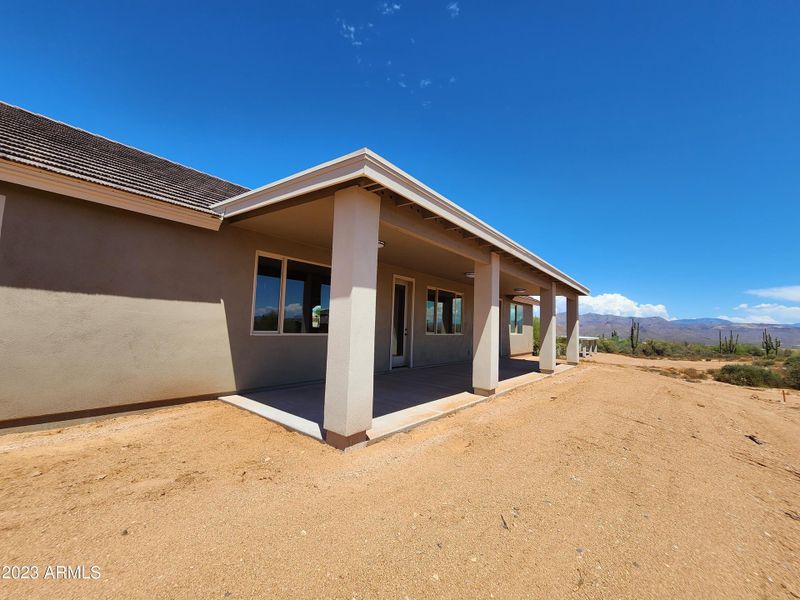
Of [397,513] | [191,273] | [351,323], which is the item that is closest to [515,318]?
[351,323]

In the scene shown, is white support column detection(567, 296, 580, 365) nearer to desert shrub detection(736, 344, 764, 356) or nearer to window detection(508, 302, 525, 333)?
window detection(508, 302, 525, 333)

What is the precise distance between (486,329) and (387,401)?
2387mm

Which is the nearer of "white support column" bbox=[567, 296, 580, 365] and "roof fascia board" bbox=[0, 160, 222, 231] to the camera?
"roof fascia board" bbox=[0, 160, 222, 231]

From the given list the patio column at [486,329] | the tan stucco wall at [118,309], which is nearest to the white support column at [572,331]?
the patio column at [486,329]

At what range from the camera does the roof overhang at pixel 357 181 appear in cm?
352

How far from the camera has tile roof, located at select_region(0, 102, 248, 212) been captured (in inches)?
159

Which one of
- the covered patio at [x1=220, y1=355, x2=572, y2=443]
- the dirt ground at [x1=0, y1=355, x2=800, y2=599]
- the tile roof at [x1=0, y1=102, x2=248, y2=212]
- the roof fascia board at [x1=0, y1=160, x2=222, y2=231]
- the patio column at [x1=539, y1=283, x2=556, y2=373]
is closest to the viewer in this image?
the dirt ground at [x1=0, y1=355, x2=800, y2=599]

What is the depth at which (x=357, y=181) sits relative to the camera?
12.1 feet

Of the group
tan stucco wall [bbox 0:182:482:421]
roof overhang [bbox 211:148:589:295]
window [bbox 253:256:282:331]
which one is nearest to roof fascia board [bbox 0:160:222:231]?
tan stucco wall [bbox 0:182:482:421]

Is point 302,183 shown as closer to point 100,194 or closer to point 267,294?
point 100,194

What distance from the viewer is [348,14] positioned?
7.26 m

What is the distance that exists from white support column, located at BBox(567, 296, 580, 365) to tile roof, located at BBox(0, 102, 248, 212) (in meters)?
12.5

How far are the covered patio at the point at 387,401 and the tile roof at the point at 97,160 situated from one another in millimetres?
3347

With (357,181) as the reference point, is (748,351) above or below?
below
